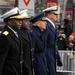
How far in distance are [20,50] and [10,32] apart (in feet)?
1.01

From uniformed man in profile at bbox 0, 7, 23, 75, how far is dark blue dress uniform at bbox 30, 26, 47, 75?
1187 millimetres

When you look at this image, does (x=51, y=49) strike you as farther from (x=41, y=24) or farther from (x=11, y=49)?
(x=11, y=49)

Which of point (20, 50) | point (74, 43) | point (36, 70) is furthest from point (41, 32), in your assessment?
point (74, 43)

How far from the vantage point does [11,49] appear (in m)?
6.36

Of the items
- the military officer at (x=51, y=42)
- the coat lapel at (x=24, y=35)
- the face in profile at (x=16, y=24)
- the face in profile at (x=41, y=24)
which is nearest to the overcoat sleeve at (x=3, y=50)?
the face in profile at (x=16, y=24)

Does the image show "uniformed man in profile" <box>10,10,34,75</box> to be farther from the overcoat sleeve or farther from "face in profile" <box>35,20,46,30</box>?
"face in profile" <box>35,20,46,30</box>

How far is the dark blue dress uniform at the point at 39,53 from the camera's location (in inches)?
306

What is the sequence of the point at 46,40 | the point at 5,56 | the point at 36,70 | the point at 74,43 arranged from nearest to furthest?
the point at 5,56, the point at 36,70, the point at 46,40, the point at 74,43

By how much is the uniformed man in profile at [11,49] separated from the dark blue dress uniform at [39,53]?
1.19 m

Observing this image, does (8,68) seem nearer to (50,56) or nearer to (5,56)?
(5,56)

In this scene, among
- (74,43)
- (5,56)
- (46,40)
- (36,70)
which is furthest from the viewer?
(74,43)

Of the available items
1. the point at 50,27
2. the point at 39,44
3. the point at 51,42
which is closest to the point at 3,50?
the point at 39,44

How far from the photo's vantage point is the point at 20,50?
21.4 ft

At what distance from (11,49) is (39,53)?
1517mm
